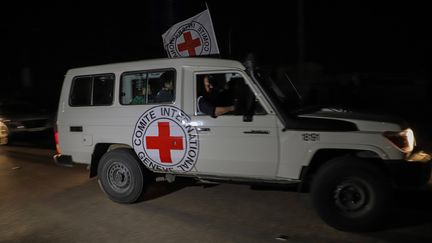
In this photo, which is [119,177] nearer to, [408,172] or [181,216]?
[181,216]

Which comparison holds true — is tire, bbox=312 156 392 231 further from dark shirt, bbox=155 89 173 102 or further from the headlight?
dark shirt, bbox=155 89 173 102

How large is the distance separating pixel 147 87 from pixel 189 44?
1.64 meters

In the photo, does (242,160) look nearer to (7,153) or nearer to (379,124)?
(379,124)

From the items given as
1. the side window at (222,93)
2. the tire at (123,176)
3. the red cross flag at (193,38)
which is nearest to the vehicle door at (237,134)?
the side window at (222,93)

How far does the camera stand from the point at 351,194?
5234 mm

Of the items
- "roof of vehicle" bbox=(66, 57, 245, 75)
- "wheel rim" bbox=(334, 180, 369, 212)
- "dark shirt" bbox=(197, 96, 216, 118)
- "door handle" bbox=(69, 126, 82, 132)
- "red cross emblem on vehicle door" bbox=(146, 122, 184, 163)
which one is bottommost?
"wheel rim" bbox=(334, 180, 369, 212)

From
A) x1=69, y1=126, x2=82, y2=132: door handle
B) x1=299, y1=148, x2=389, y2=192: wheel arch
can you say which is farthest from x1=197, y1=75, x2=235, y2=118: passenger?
x1=69, y1=126, x2=82, y2=132: door handle

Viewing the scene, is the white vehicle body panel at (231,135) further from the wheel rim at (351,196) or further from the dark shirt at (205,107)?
the wheel rim at (351,196)

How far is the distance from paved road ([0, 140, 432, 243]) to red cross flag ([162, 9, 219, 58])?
224 cm

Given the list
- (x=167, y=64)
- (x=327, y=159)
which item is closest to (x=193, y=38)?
(x=167, y=64)

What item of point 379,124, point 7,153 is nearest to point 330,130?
point 379,124

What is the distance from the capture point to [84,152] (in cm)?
686

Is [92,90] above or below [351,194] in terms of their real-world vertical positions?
above

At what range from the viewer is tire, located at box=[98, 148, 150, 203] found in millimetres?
6484
